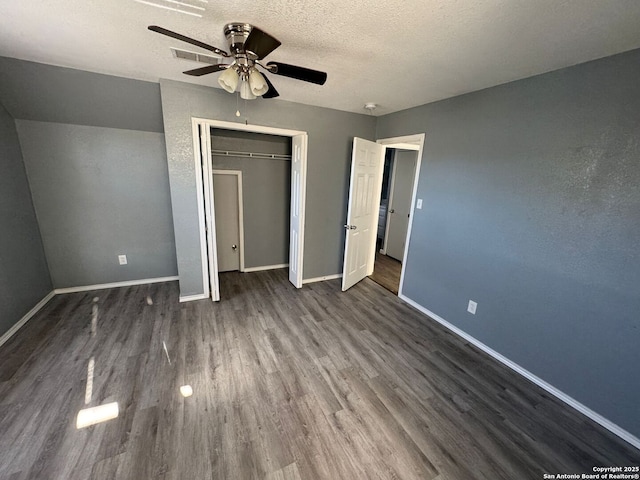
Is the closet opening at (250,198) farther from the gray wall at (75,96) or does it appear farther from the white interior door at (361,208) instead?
the white interior door at (361,208)

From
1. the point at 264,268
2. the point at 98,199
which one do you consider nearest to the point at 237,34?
the point at 98,199

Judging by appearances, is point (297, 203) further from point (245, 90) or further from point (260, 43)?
point (260, 43)

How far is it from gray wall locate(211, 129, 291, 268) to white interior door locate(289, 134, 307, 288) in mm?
520

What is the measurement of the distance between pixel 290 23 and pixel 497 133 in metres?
1.91

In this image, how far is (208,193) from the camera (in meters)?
2.68

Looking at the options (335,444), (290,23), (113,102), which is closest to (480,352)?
→ (335,444)

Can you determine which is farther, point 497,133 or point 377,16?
point 497,133

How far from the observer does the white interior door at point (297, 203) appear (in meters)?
3.11

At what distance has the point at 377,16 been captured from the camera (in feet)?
4.23

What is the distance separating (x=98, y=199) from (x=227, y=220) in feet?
4.97

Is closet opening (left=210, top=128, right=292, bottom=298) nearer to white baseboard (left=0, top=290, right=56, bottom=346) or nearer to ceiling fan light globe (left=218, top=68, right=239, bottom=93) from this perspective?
white baseboard (left=0, top=290, right=56, bottom=346)

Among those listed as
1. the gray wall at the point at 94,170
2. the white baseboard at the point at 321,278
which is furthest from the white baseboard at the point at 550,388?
the gray wall at the point at 94,170

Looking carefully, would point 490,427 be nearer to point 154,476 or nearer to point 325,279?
point 154,476

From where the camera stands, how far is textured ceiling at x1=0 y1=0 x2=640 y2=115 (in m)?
1.22
